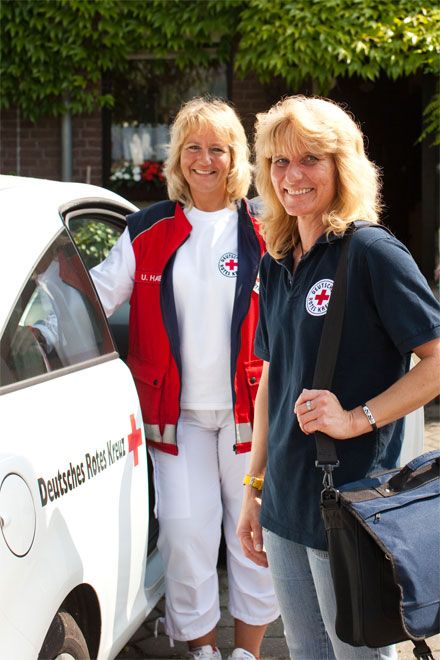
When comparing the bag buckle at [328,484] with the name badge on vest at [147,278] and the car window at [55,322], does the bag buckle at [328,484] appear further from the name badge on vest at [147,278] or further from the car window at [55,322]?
the name badge on vest at [147,278]

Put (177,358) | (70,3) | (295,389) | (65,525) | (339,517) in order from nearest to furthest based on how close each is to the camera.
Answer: (339,517), (295,389), (65,525), (177,358), (70,3)

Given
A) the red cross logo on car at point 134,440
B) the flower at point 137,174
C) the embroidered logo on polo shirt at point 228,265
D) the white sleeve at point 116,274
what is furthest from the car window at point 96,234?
the flower at point 137,174

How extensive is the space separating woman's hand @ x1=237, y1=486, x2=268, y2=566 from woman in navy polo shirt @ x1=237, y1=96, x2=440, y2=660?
0.45ft

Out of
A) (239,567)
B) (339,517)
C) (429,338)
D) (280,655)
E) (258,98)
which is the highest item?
(258,98)

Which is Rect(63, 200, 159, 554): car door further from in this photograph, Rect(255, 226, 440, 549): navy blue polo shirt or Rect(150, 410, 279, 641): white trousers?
Rect(255, 226, 440, 549): navy blue polo shirt

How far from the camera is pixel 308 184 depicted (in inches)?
83.5

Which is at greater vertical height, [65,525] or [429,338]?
[429,338]

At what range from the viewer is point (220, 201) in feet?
11.1

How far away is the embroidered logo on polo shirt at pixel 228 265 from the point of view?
3.23 metres

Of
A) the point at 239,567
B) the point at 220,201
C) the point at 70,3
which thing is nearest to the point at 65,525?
the point at 239,567

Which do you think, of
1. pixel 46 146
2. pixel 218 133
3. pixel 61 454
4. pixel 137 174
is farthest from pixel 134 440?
pixel 46 146

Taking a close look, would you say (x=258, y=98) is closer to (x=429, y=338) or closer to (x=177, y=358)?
(x=177, y=358)

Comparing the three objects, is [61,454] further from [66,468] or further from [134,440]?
[134,440]

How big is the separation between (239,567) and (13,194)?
1.60m
